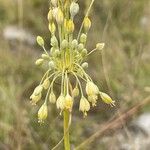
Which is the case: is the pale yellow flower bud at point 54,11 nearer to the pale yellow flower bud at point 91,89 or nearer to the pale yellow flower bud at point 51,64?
the pale yellow flower bud at point 51,64

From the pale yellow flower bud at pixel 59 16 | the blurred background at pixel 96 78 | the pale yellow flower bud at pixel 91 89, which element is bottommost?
the blurred background at pixel 96 78

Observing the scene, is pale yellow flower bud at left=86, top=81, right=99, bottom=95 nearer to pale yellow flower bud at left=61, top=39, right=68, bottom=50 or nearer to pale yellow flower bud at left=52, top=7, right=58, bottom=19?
pale yellow flower bud at left=61, top=39, right=68, bottom=50

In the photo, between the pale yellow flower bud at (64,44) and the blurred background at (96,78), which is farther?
the blurred background at (96,78)

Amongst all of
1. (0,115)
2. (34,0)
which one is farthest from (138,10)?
(0,115)

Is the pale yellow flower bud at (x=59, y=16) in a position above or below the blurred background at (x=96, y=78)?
above

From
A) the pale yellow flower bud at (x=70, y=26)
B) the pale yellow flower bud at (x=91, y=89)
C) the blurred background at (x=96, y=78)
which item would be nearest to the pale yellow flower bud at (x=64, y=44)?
the pale yellow flower bud at (x=70, y=26)

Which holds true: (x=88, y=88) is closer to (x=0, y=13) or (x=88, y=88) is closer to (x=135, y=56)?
(x=135, y=56)

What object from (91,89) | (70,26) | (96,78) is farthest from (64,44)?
(96,78)

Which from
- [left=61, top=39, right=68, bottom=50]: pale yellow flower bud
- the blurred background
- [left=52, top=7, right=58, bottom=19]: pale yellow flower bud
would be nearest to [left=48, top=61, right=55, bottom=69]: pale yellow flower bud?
[left=61, top=39, right=68, bottom=50]: pale yellow flower bud
